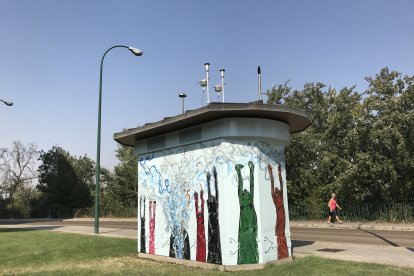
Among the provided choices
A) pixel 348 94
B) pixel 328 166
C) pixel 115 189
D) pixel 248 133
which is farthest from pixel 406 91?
pixel 115 189

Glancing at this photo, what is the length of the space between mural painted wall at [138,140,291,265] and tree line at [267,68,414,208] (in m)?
16.4

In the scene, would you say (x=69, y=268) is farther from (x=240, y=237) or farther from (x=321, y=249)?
(x=321, y=249)

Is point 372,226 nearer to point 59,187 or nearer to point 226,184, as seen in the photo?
point 226,184

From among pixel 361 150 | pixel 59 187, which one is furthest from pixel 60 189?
pixel 361 150

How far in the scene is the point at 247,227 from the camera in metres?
9.31

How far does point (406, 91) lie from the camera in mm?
25016

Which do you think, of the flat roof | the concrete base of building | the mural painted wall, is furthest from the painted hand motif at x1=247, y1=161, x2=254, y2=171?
the concrete base of building

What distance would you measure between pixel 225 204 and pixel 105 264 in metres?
3.53

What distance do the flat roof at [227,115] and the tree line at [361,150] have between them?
49.9 feet

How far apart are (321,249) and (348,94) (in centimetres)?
1836

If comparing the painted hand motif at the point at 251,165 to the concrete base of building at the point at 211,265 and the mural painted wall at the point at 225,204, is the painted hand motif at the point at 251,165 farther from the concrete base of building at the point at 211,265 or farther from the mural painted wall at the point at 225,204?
the concrete base of building at the point at 211,265

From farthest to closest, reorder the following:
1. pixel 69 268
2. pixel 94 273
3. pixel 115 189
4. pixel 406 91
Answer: pixel 115 189, pixel 406 91, pixel 69 268, pixel 94 273

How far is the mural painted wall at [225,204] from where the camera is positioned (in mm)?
9305

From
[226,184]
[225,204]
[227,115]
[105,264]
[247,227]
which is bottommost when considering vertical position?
[105,264]
